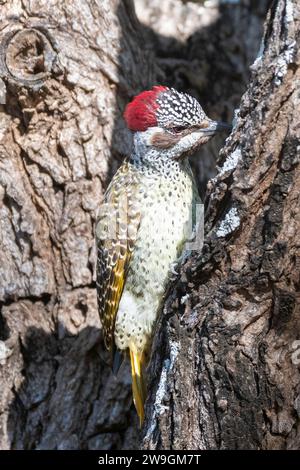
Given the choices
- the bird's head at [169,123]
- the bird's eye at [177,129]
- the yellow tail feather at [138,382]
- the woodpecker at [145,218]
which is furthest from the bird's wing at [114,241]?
the bird's eye at [177,129]

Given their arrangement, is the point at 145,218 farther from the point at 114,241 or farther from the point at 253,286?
the point at 253,286

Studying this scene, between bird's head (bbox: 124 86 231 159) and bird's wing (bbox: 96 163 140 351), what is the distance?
10.2 inches

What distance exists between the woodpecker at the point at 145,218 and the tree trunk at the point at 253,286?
91 cm

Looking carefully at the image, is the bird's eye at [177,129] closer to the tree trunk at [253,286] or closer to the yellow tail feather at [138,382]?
the tree trunk at [253,286]

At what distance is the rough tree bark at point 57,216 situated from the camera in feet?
16.2

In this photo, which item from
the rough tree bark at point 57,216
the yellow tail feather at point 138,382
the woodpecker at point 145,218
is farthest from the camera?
the rough tree bark at point 57,216

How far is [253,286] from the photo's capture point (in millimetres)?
3504

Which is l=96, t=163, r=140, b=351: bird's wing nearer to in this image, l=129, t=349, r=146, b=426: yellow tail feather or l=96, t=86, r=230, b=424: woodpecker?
l=96, t=86, r=230, b=424: woodpecker

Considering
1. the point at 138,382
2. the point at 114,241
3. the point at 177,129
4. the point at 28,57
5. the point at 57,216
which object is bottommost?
the point at 138,382

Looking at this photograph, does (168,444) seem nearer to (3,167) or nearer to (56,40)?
(3,167)

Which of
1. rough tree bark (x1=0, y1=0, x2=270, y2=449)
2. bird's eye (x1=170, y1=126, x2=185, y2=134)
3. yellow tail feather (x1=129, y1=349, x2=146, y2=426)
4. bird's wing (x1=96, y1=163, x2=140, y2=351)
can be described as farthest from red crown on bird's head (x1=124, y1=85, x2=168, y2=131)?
yellow tail feather (x1=129, y1=349, x2=146, y2=426)

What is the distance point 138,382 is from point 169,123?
1.52 m

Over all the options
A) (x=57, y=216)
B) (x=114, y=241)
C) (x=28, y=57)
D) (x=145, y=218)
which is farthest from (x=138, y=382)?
(x=28, y=57)

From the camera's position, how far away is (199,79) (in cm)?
603
